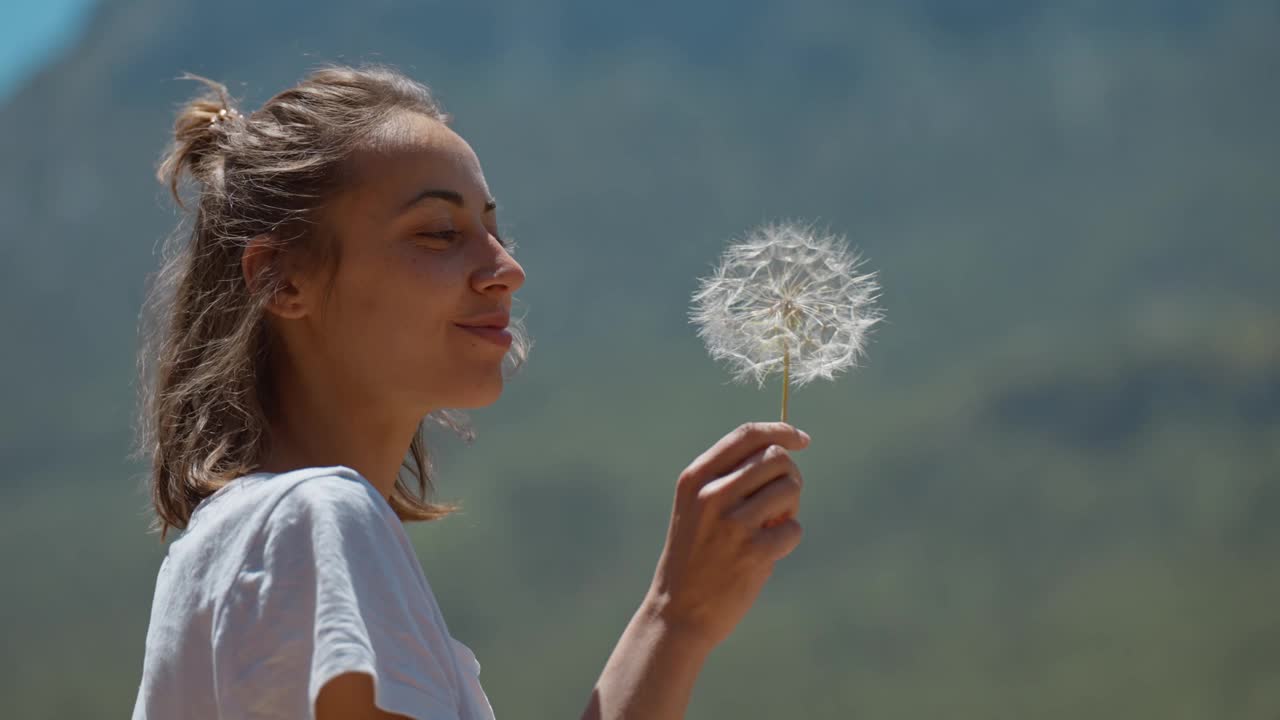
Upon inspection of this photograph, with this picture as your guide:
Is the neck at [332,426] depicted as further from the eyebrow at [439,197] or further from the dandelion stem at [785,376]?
the dandelion stem at [785,376]

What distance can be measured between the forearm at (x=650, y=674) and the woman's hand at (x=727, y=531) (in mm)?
15

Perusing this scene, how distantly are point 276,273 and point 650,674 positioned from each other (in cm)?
69

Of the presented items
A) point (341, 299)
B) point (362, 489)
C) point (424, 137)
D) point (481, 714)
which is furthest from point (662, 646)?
point (424, 137)

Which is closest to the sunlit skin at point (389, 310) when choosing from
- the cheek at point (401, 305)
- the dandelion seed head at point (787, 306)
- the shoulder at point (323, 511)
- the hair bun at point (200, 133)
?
the cheek at point (401, 305)

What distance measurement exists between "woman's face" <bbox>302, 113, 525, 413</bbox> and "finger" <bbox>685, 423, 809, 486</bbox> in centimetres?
28

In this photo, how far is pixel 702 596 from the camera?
1.28 meters

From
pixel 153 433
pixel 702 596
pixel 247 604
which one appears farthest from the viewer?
pixel 153 433

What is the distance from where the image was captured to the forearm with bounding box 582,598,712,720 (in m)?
1.21

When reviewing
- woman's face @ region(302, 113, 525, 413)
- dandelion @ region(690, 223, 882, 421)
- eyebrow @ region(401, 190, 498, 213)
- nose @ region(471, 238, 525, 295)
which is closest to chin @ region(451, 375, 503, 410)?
woman's face @ region(302, 113, 525, 413)

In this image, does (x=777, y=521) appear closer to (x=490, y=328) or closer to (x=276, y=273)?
(x=490, y=328)

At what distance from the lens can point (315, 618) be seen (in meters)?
0.96

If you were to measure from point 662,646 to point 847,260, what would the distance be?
0.86 m

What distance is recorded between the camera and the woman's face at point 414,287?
1.36 meters

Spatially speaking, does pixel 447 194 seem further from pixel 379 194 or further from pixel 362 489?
pixel 362 489
